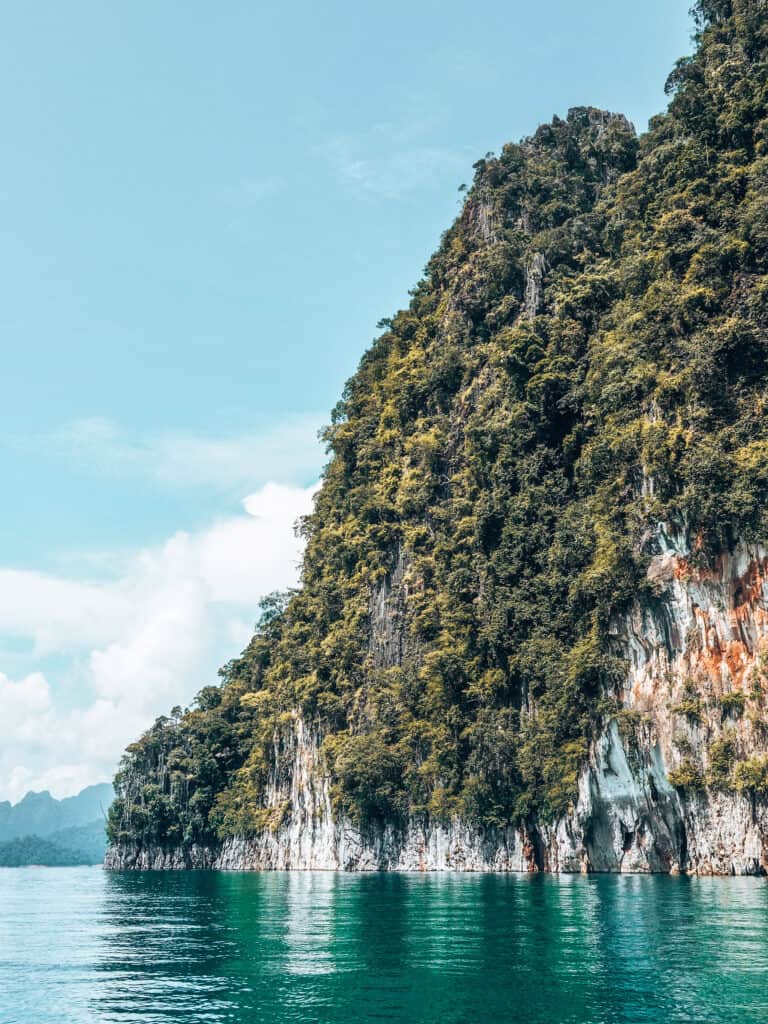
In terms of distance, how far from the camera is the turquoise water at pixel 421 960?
15836 millimetres

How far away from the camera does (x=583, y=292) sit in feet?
188

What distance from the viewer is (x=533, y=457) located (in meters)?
55.2

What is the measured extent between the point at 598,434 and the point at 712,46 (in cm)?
2314

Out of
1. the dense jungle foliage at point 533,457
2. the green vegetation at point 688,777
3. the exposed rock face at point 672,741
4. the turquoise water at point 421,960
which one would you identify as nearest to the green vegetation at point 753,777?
the exposed rock face at point 672,741

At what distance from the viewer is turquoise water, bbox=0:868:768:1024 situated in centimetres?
1584

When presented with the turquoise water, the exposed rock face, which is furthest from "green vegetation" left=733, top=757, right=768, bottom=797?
the turquoise water

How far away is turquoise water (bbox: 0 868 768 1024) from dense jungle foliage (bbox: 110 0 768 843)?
15.1 meters

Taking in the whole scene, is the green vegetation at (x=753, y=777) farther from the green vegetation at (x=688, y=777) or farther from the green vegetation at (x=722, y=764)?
the green vegetation at (x=688, y=777)

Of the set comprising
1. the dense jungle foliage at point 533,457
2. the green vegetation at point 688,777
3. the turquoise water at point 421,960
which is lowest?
the turquoise water at point 421,960

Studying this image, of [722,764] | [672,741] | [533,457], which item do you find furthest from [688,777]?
[533,457]

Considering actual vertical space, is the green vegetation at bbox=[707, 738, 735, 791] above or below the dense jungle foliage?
below

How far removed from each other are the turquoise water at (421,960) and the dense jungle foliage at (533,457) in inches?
596

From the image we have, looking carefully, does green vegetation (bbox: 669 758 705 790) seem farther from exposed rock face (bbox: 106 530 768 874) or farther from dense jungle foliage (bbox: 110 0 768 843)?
dense jungle foliage (bbox: 110 0 768 843)

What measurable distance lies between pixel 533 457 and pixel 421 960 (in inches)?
1501
